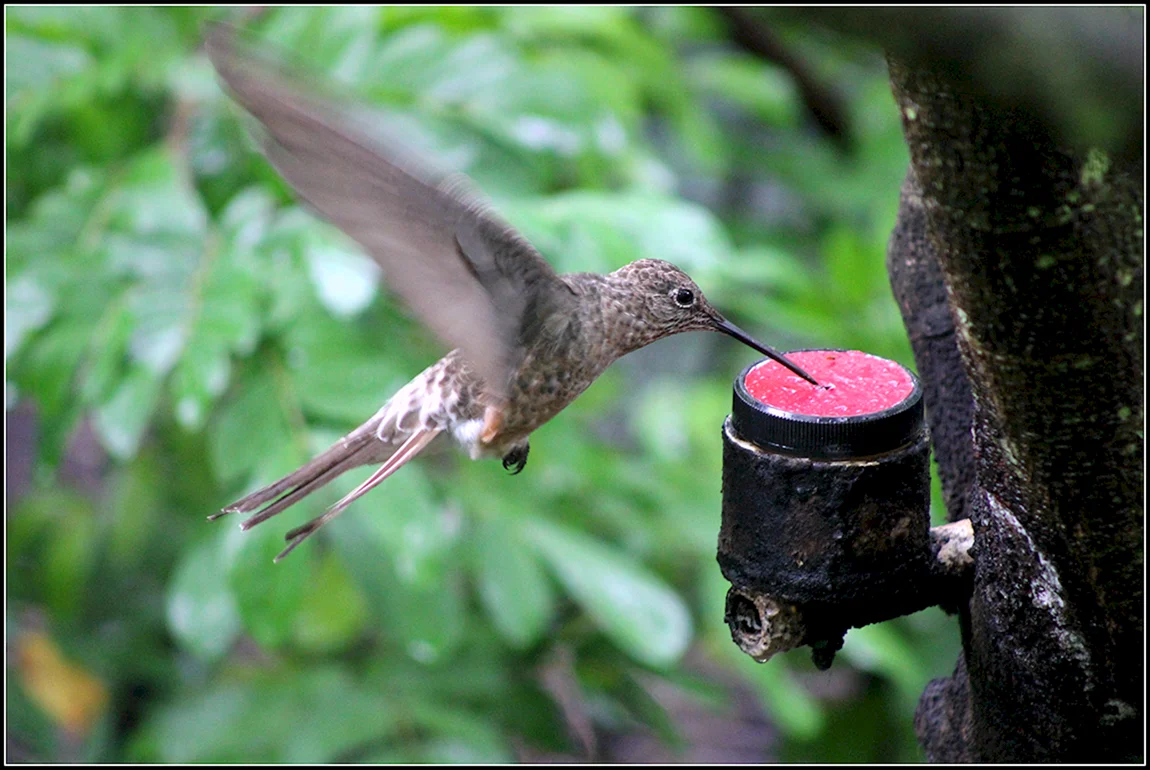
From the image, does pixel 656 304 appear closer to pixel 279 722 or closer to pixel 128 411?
pixel 128 411

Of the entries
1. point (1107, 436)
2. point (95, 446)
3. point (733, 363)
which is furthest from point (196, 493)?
point (1107, 436)

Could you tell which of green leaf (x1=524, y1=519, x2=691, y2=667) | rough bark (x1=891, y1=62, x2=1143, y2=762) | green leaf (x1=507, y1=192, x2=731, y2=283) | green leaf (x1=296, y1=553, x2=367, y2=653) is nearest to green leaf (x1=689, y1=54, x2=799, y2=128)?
green leaf (x1=507, y1=192, x2=731, y2=283)

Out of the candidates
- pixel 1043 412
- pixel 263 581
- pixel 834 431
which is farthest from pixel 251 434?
Result: pixel 1043 412

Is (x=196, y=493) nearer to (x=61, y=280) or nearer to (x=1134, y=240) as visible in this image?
(x=61, y=280)

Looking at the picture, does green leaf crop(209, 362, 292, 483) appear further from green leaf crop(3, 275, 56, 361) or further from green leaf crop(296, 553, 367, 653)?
green leaf crop(296, 553, 367, 653)

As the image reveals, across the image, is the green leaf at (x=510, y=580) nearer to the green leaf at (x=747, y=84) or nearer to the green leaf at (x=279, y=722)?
the green leaf at (x=279, y=722)

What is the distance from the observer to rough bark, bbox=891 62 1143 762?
3.08 ft

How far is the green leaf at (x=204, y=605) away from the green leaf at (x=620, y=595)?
Answer: 0.59m

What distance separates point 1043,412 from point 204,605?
64.6 inches

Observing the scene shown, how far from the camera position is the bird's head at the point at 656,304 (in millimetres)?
1804

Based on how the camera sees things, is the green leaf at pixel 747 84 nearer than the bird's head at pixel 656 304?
No

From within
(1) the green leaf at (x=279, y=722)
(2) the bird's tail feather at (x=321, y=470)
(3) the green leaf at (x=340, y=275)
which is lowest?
(1) the green leaf at (x=279, y=722)

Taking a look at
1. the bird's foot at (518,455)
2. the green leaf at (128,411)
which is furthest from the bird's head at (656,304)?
the green leaf at (128,411)

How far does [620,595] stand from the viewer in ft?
7.71
